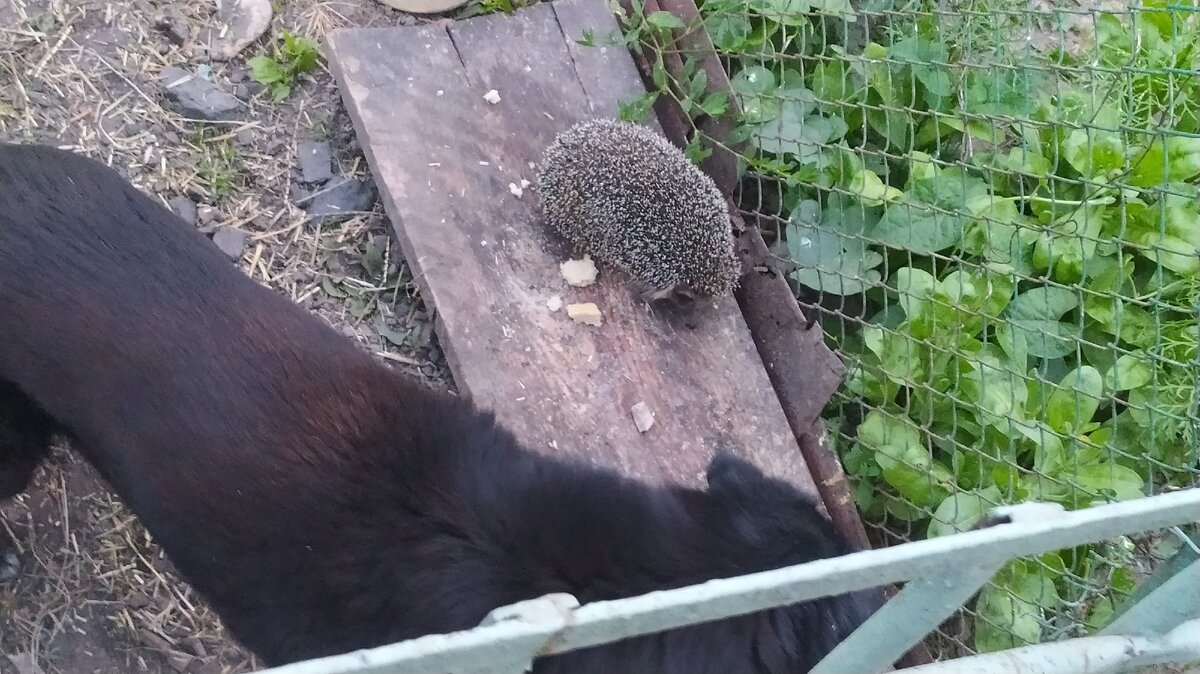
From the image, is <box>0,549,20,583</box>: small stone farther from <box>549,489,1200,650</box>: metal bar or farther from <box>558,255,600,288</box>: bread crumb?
<box>549,489,1200,650</box>: metal bar

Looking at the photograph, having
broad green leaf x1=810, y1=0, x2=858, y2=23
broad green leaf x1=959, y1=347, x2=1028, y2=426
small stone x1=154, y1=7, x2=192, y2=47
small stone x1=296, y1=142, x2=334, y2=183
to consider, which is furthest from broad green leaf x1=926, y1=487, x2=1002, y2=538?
small stone x1=154, y1=7, x2=192, y2=47

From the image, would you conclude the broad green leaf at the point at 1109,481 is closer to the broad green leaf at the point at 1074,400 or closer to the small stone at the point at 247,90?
the broad green leaf at the point at 1074,400

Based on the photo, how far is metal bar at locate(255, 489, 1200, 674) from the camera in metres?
0.93

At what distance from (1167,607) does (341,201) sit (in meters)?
2.85

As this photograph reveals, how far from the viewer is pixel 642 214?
A: 2949mm

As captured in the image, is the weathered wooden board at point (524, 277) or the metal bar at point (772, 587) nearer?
the metal bar at point (772, 587)

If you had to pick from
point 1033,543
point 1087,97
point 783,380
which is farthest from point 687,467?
point 1087,97

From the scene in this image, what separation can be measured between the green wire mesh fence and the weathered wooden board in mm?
354

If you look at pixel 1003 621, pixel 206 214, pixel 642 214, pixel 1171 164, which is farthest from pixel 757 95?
pixel 206 214

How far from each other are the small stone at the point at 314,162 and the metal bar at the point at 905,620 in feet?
8.61

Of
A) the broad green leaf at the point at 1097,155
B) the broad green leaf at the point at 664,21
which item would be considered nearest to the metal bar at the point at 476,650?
the broad green leaf at the point at 664,21

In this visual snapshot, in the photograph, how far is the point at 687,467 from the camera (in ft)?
9.34

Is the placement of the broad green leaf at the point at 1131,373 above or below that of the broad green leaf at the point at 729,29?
below

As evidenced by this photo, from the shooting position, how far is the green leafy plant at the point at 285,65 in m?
3.37
